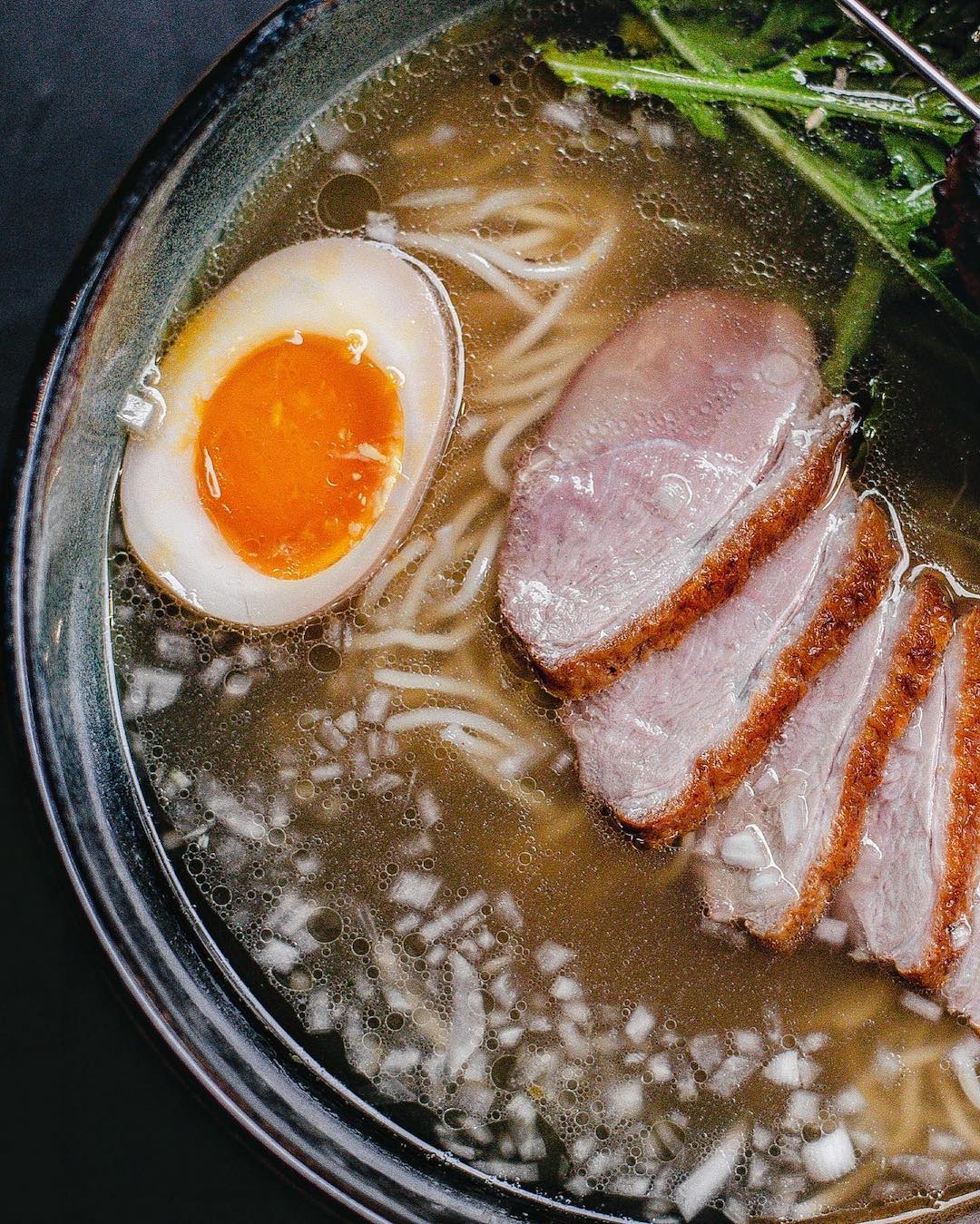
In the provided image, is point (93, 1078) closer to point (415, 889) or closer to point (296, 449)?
point (415, 889)

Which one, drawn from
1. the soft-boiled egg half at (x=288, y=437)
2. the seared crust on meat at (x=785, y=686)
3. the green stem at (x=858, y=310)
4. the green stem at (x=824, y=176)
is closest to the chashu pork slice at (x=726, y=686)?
the seared crust on meat at (x=785, y=686)

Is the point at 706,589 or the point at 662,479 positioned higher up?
the point at 662,479

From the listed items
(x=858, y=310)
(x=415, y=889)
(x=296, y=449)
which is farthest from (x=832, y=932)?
(x=296, y=449)

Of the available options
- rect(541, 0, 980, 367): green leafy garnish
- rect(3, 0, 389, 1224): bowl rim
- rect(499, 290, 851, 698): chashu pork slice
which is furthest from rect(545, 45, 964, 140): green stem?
rect(3, 0, 389, 1224): bowl rim

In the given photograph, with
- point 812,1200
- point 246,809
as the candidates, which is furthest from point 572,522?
point 812,1200

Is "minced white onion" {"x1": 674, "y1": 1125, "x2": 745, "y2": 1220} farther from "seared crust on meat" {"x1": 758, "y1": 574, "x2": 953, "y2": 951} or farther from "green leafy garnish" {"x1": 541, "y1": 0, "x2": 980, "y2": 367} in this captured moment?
"green leafy garnish" {"x1": 541, "y1": 0, "x2": 980, "y2": 367}

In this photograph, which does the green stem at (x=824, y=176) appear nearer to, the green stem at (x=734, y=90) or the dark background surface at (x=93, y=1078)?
the green stem at (x=734, y=90)
